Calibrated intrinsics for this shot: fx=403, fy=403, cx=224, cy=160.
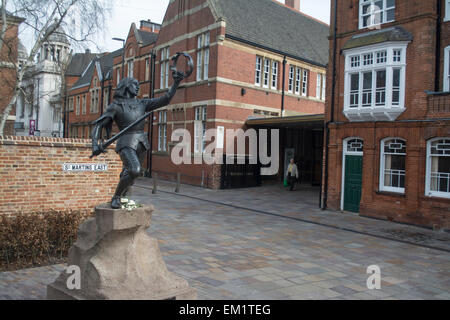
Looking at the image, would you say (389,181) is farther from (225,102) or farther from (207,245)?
(225,102)

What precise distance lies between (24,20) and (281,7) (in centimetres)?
2226

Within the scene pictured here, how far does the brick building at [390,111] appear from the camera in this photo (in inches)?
533

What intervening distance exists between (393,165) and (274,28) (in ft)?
57.1

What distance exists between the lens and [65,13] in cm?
1568

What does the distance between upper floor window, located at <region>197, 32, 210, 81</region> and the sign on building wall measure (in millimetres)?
14783

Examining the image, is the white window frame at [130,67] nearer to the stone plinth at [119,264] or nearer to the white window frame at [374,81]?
the white window frame at [374,81]

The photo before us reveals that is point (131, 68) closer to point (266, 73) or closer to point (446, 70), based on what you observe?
point (266, 73)

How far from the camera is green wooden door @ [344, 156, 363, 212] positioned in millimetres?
15790

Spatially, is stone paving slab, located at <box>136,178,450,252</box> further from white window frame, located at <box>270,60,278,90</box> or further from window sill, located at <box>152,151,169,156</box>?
white window frame, located at <box>270,60,278,90</box>

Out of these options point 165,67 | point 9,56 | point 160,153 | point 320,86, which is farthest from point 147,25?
point 9,56

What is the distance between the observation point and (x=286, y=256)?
29.9 ft
